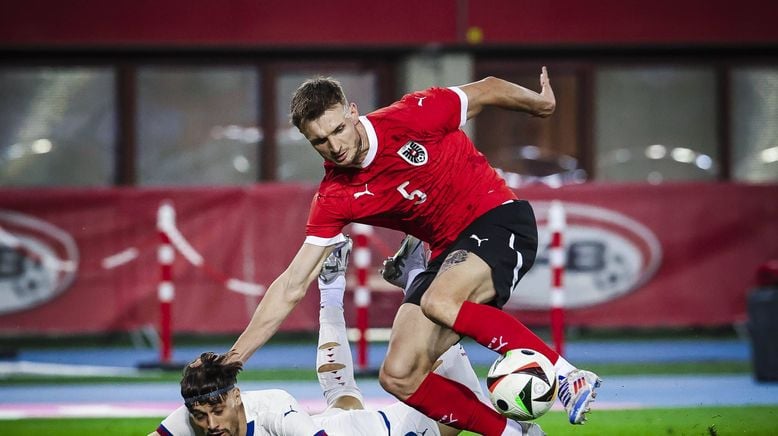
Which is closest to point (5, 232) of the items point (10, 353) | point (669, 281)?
point (10, 353)

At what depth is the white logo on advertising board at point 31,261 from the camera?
504 inches

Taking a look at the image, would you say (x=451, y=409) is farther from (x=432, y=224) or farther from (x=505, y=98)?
(x=505, y=98)

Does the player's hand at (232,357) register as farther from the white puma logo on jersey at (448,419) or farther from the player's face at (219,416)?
the white puma logo on jersey at (448,419)

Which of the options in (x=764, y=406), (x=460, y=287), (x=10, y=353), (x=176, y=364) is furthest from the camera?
(x=10, y=353)

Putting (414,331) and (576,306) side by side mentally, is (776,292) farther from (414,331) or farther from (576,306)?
(414,331)

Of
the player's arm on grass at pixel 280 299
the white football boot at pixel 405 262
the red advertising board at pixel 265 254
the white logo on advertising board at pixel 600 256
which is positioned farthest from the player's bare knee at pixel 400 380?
the white logo on advertising board at pixel 600 256

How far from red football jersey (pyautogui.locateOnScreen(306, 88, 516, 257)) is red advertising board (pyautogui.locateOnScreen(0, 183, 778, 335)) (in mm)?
5760

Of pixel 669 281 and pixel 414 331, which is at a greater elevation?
pixel 414 331

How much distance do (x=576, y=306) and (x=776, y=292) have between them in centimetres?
312

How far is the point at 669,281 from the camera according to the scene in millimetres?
13477

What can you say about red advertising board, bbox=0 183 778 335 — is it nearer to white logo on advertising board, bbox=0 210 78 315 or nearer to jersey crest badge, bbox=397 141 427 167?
white logo on advertising board, bbox=0 210 78 315

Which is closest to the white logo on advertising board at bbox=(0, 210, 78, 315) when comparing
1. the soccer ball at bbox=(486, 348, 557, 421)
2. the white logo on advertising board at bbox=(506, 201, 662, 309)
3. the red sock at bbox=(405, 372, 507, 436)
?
the white logo on advertising board at bbox=(506, 201, 662, 309)

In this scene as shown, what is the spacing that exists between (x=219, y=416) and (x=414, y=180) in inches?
61.0

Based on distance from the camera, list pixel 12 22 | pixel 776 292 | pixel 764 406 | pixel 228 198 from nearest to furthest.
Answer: pixel 764 406
pixel 776 292
pixel 228 198
pixel 12 22
